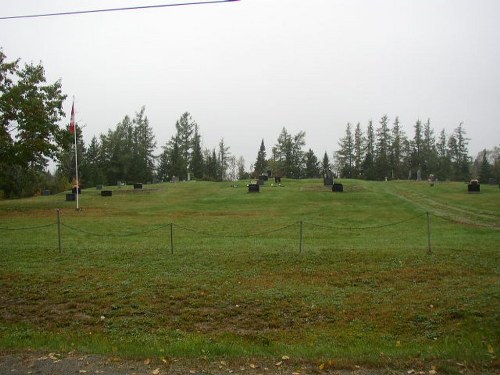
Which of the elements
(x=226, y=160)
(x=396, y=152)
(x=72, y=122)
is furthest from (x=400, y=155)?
(x=72, y=122)

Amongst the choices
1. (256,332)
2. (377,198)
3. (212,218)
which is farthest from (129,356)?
(377,198)

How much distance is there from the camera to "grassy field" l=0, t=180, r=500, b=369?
268 inches

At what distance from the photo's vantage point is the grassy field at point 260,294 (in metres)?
6.80

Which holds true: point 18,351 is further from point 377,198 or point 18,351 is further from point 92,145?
point 92,145

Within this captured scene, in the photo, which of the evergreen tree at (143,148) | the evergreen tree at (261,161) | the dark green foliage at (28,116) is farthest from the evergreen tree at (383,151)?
the dark green foliage at (28,116)

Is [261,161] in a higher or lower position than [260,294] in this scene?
higher

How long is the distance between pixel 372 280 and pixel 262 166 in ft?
307

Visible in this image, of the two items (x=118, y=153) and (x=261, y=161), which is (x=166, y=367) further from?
(x=261, y=161)

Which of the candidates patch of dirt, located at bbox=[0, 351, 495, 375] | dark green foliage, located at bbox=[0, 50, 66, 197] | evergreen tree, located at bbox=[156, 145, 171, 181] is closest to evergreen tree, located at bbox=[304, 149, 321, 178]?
evergreen tree, located at bbox=[156, 145, 171, 181]

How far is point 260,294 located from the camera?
9.57 metres

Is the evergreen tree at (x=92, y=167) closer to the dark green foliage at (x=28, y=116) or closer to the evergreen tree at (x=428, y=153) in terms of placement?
the dark green foliage at (x=28, y=116)

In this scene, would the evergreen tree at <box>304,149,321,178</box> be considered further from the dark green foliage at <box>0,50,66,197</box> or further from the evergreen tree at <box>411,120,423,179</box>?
the dark green foliage at <box>0,50,66,197</box>

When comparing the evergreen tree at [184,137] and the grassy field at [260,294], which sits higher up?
the evergreen tree at [184,137]

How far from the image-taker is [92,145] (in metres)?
87.6
